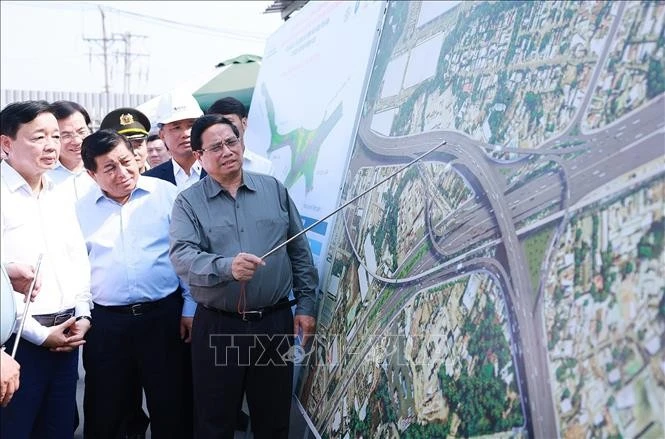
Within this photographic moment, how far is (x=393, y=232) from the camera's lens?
2650 mm

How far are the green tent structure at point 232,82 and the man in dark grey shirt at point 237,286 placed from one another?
5366mm

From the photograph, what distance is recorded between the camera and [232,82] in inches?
354

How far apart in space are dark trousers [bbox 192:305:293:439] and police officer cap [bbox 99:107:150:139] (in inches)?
96.2

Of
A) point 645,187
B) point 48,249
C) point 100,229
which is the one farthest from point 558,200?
point 100,229

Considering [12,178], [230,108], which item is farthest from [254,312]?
[230,108]

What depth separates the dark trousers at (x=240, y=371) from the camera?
3.03m

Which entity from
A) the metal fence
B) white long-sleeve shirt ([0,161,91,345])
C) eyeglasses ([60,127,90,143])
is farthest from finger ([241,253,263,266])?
the metal fence

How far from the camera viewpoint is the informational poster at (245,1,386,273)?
3.48m

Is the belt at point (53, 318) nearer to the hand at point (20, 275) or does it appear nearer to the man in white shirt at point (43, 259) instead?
the man in white shirt at point (43, 259)

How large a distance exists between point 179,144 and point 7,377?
2.10m

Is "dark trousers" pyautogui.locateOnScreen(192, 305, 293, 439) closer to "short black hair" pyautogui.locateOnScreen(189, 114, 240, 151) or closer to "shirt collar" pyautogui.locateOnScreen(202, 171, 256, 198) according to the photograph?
"shirt collar" pyautogui.locateOnScreen(202, 171, 256, 198)

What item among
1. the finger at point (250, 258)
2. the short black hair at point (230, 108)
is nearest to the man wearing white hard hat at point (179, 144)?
the short black hair at point (230, 108)

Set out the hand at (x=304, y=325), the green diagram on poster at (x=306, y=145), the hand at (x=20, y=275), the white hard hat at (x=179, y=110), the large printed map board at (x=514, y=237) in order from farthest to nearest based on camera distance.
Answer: the white hard hat at (x=179, y=110)
the green diagram on poster at (x=306, y=145)
the hand at (x=304, y=325)
the hand at (x=20, y=275)
the large printed map board at (x=514, y=237)

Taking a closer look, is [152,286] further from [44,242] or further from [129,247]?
[44,242]
